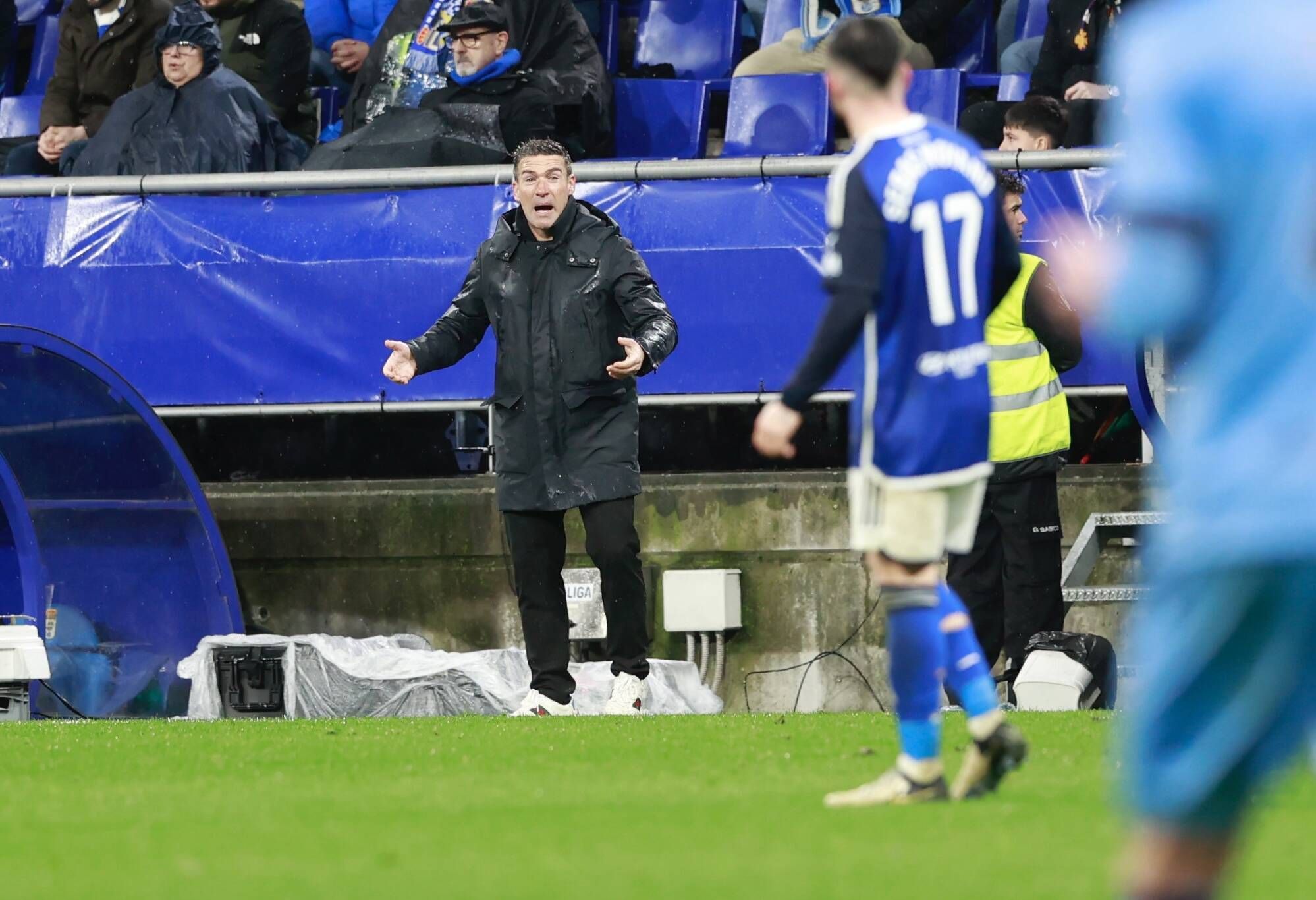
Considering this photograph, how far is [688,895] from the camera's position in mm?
4094

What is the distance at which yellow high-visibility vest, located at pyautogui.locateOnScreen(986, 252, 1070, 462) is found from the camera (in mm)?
9844

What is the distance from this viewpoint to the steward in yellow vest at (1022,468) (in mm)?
9812

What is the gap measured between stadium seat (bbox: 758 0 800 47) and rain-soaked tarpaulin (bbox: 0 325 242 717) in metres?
4.79

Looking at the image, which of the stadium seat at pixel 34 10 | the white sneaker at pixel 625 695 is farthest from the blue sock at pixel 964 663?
the stadium seat at pixel 34 10

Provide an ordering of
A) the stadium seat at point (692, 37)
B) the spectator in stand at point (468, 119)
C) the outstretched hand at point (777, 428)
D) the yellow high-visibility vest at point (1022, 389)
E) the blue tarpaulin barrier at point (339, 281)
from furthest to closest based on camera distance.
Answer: the stadium seat at point (692, 37), the spectator in stand at point (468, 119), the blue tarpaulin barrier at point (339, 281), the yellow high-visibility vest at point (1022, 389), the outstretched hand at point (777, 428)

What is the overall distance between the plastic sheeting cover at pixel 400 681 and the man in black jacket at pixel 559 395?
3.71 ft

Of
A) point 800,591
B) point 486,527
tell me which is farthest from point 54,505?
point 800,591

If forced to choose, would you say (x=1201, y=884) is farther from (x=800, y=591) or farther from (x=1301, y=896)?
(x=800, y=591)

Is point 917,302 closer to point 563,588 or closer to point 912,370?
point 912,370

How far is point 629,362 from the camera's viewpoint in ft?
30.4

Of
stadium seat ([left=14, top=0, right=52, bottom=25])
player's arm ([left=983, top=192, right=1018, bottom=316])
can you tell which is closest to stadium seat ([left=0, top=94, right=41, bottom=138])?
stadium seat ([left=14, top=0, right=52, bottom=25])

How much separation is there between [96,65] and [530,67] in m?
3.05

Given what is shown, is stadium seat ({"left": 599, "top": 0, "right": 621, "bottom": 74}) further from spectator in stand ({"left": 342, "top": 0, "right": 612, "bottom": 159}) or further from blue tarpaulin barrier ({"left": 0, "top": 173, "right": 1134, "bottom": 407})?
blue tarpaulin barrier ({"left": 0, "top": 173, "right": 1134, "bottom": 407})

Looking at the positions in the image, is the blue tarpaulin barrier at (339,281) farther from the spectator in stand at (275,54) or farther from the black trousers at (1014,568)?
the spectator in stand at (275,54)
